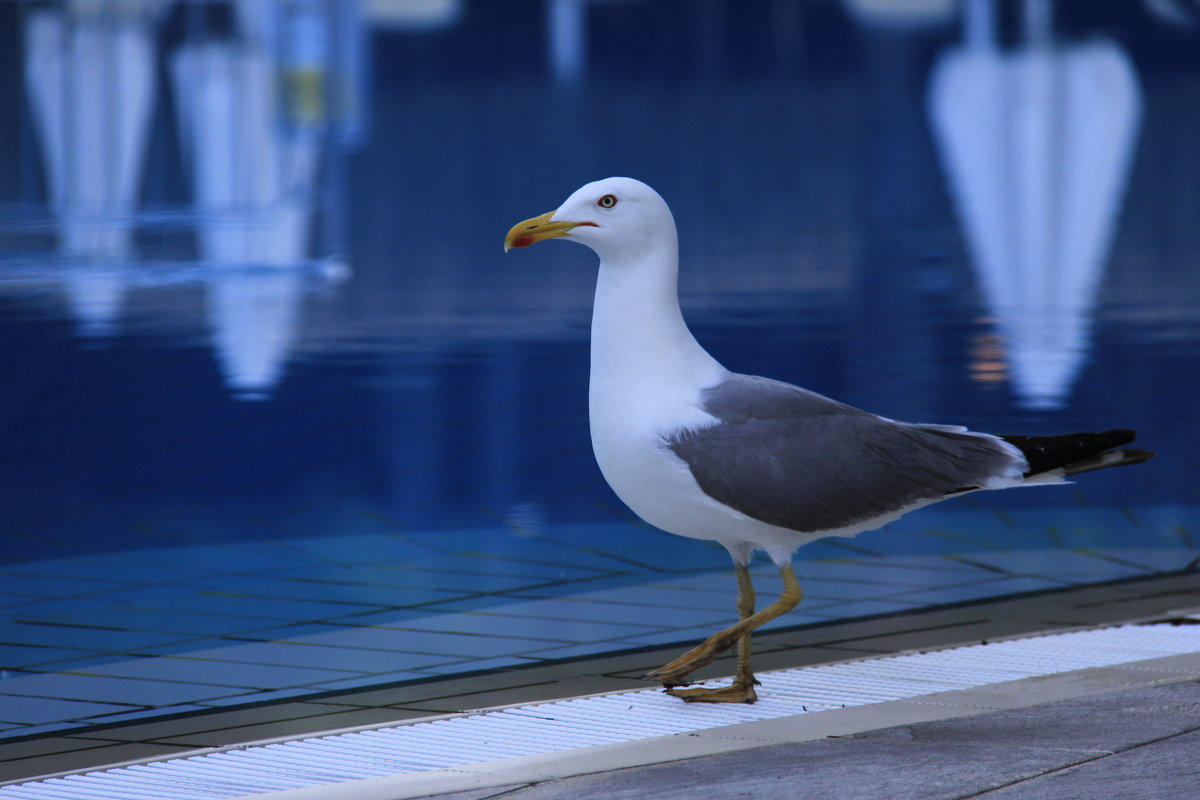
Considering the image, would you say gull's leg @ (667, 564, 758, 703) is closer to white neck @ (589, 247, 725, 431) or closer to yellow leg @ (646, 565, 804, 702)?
yellow leg @ (646, 565, 804, 702)

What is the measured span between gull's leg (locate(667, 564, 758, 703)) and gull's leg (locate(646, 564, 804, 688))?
0.01m

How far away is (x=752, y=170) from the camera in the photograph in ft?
24.5

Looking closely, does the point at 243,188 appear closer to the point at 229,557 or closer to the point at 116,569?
the point at 229,557

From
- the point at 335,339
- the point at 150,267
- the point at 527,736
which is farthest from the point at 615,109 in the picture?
the point at 527,736

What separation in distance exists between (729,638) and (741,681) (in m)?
0.17

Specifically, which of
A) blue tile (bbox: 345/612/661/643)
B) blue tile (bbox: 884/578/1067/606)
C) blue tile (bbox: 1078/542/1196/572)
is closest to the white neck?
blue tile (bbox: 345/612/661/643)

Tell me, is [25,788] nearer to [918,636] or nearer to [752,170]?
[918,636]

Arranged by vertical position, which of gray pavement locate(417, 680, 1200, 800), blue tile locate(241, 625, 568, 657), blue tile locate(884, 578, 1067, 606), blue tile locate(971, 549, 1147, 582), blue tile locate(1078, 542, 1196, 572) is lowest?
blue tile locate(1078, 542, 1196, 572)

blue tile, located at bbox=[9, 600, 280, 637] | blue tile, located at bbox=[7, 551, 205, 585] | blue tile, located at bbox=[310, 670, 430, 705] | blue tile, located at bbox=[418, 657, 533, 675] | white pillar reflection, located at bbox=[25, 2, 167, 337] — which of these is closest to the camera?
blue tile, located at bbox=[310, 670, 430, 705]

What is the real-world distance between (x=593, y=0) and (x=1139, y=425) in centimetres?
322

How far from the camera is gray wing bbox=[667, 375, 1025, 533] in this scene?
388 cm

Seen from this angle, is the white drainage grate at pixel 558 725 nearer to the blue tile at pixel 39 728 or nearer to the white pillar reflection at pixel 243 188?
the blue tile at pixel 39 728

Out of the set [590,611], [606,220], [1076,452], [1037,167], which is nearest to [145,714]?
[590,611]

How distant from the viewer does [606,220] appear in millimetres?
4035
